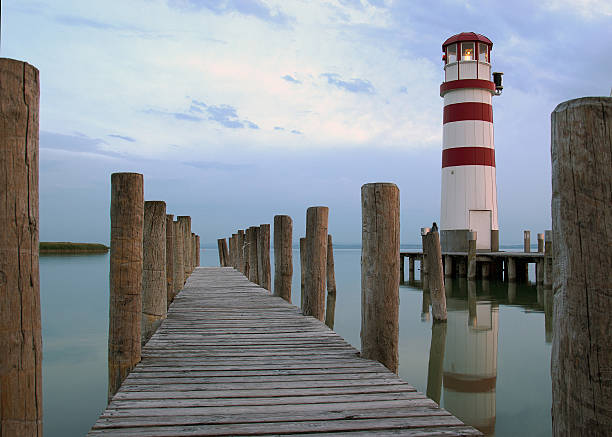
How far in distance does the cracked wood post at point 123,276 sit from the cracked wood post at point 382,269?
1.81 metres

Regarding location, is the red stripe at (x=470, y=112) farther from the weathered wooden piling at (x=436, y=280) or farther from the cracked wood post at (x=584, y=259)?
the cracked wood post at (x=584, y=259)

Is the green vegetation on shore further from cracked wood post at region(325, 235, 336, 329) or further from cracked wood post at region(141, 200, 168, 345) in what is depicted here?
cracked wood post at region(141, 200, 168, 345)

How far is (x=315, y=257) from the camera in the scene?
21.1ft

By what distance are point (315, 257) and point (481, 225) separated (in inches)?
656

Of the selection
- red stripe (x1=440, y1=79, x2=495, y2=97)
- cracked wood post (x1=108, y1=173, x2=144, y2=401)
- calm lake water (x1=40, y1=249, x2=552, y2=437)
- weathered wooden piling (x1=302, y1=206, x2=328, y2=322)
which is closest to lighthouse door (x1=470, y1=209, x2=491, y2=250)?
calm lake water (x1=40, y1=249, x2=552, y2=437)

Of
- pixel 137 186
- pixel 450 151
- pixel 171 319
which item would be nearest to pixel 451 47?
pixel 450 151

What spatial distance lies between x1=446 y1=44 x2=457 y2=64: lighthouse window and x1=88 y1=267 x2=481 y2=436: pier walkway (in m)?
19.1

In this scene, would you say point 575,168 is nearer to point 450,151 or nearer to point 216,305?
point 216,305

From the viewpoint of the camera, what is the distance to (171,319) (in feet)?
21.2

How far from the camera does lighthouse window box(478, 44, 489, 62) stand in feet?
70.1

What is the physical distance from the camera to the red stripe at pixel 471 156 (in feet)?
67.1

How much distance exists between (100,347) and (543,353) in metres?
8.94

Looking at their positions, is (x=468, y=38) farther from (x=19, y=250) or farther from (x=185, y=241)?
(x=19, y=250)

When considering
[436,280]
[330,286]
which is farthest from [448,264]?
[436,280]
